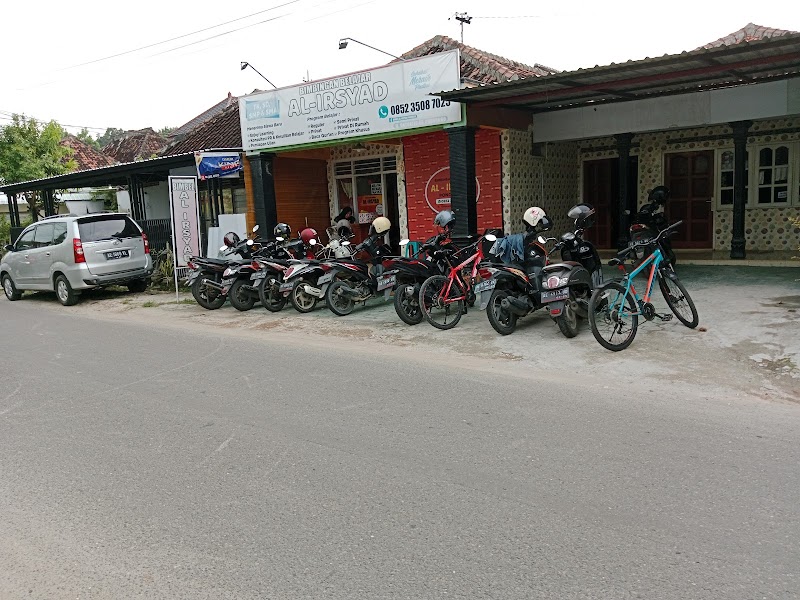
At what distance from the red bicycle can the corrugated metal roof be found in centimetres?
277

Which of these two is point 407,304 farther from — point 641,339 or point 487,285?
point 641,339

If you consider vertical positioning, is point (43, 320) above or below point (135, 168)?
below

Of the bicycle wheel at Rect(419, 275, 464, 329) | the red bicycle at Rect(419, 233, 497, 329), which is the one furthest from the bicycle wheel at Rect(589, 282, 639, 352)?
the bicycle wheel at Rect(419, 275, 464, 329)

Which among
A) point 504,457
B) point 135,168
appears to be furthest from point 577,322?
point 135,168

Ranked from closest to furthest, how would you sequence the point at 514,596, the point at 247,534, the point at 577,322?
the point at 514,596
the point at 247,534
the point at 577,322

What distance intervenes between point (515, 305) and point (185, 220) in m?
8.26

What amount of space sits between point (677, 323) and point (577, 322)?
3.87 ft

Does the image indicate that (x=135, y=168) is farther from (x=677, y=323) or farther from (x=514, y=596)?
(x=514, y=596)

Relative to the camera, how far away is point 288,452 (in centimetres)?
480

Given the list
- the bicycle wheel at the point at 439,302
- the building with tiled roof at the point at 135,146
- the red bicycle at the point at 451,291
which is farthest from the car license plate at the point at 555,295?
the building with tiled roof at the point at 135,146

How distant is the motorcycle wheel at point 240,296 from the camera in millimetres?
11375

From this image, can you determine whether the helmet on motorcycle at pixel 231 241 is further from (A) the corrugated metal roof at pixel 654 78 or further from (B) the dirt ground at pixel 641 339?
(A) the corrugated metal roof at pixel 654 78

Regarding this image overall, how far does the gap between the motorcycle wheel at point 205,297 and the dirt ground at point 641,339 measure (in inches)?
5.6

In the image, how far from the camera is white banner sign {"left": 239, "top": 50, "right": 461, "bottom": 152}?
11430 mm
